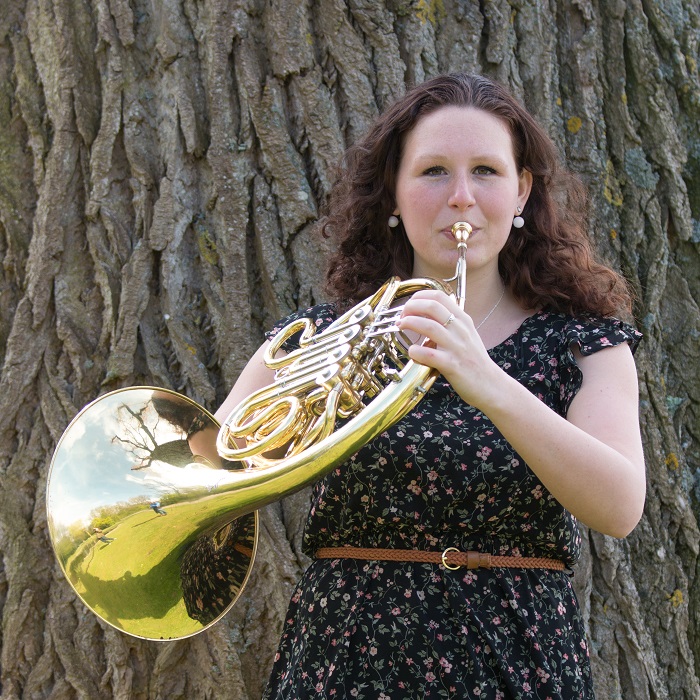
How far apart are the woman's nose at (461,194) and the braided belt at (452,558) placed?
0.71 meters

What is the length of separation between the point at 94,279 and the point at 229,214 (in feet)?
1.44

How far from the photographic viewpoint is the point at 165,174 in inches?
98.5

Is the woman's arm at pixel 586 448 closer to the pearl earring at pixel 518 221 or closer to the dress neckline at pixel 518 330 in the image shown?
the dress neckline at pixel 518 330

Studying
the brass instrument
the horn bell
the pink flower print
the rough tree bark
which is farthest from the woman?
the rough tree bark

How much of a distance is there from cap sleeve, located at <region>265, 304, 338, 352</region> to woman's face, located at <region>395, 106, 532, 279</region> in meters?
0.28

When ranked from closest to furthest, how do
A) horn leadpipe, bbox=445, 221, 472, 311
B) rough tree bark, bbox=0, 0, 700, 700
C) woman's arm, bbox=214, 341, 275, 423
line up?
1. horn leadpipe, bbox=445, 221, 472, 311
2. woman's arm, bbox=214, 341, 275, 423
3. rough tree bark, bbox=0, 0, 700, 700

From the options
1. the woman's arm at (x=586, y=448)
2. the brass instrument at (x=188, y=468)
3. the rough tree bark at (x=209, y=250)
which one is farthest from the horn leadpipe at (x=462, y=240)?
the rough tree bark at (x=209, y=250)

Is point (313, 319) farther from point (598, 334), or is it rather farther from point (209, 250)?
point (598, 334)

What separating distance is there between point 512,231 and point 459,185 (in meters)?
0.34

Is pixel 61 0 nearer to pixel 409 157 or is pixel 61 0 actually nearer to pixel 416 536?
pixel 409 157

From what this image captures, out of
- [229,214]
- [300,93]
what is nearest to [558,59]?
[300,93]

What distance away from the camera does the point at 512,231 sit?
2143mm

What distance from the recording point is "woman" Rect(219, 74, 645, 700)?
5.20 feet

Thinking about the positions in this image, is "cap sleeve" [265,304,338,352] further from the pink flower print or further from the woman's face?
the pink flower print
